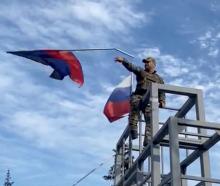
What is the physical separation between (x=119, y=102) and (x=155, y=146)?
14.0ft

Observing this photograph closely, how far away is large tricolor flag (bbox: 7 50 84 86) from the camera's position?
9938mm

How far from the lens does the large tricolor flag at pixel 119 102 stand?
989cm

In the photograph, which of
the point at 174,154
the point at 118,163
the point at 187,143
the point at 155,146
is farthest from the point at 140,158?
the point at 118,163

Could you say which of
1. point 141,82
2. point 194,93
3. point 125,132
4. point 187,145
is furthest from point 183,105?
point 125,132

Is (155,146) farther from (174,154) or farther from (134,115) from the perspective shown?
(134,115)

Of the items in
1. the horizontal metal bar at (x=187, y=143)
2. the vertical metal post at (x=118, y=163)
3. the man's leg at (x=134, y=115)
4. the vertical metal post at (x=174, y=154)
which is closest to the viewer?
the vertical metal post at (x=174, y=154)

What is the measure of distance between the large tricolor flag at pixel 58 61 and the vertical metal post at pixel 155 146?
370cm

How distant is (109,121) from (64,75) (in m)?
1.33

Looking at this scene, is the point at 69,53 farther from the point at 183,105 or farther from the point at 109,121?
the point at 183,105

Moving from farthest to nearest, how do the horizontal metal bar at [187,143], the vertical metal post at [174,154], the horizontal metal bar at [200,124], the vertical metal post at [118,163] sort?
the vertical metal post at [118,163], the horizontal metal bar at [187,143], the horizontal metal bar at [200,124], the vertical metal post at [174,154]

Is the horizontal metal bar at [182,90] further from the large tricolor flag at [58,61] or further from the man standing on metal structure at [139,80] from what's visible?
the large tricolor flag at [58,61]

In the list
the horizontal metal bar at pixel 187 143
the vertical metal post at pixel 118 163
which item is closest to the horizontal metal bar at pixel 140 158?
the horizontal metal bar at pixel 187 143

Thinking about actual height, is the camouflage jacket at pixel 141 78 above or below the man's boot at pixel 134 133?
above

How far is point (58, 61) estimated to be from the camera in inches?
393
